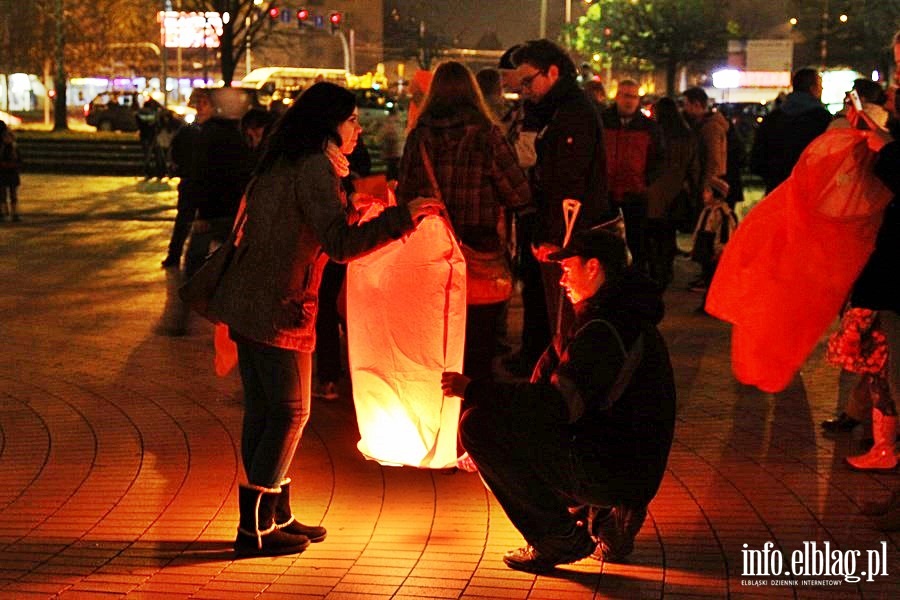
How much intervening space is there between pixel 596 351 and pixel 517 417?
0.40 metres

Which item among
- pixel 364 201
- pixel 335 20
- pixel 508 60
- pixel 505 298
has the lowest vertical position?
pixel 505 298

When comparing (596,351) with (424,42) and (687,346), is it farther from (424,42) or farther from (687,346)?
(424,42)

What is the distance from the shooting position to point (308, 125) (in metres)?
5.40

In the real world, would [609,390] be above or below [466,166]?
below

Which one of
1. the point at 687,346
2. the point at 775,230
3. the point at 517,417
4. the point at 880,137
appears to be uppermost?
the point at 880,137

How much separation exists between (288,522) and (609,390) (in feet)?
5.23

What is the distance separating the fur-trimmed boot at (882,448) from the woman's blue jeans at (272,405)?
310 centimetres

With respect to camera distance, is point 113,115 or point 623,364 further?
point 113,115

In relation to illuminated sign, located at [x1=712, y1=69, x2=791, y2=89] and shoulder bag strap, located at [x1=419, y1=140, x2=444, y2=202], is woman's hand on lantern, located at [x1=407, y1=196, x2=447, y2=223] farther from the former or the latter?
illuminated sign, located at [x1=712, y1=69, x2=791, y2=89]

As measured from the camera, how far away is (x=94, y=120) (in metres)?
52.3

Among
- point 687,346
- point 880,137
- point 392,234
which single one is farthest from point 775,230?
point 687,346

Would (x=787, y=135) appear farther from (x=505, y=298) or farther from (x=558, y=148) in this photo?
(x=505, y=298)

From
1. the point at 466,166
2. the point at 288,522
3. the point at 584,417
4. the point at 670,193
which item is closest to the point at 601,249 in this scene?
the point at 584,417

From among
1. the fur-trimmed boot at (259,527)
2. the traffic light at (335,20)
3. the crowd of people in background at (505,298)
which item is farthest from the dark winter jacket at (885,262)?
the traffic light at (335,20)
